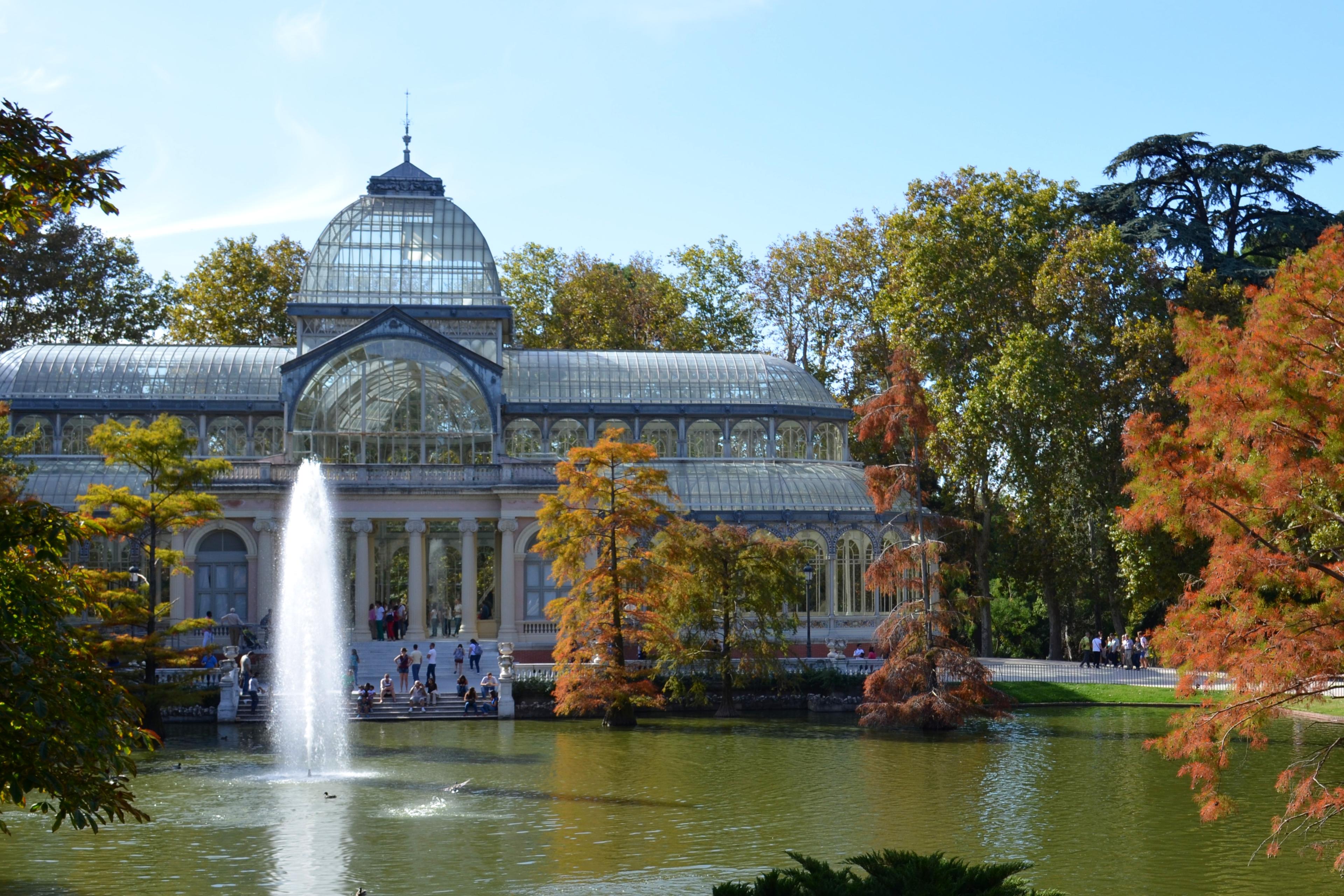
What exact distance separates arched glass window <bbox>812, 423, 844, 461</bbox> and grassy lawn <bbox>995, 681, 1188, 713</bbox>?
16.2 metres

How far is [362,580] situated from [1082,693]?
26317 mm

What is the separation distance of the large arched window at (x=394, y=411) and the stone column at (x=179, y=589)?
219 inches

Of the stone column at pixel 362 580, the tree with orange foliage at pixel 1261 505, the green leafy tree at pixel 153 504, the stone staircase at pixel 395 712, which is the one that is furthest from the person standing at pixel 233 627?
the tree with orange foliage at pixel 1261 505

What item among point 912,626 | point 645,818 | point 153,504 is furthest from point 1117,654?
point 153,504

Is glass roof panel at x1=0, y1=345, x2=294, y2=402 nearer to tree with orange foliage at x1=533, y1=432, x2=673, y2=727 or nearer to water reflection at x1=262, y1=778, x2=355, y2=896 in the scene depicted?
tree with orange foliage at x1=533, y1=432, x2=673, y2=727

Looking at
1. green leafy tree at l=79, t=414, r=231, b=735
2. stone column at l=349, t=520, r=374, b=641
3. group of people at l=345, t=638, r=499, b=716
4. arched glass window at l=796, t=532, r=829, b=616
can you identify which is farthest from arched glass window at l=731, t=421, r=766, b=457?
green leafy tree at l=79, t=414, r=231, b=735

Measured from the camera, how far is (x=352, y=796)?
2917 cm

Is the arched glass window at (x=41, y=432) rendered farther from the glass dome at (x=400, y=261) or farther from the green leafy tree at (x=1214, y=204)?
the green leafy tree at (x=1214, y=204)

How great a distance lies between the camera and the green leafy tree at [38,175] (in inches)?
511

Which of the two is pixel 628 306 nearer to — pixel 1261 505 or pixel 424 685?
pixel 424 685

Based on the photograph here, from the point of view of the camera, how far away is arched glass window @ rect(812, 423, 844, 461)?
63.2m

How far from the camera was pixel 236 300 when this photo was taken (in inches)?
2876

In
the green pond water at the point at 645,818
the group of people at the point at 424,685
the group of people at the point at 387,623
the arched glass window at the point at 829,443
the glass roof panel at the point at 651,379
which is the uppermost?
the glass roof panel at the point at 651,379

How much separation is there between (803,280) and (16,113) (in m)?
64.7
